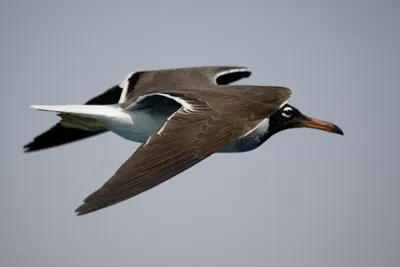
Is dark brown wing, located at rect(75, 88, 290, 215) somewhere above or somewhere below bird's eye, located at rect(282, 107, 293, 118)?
below

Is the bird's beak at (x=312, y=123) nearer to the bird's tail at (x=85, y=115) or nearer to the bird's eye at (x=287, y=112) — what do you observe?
the bird's eye at (x=287, y=112)

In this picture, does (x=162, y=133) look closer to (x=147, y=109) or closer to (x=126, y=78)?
(x=147, y=109)

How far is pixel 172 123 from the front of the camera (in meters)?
6.77

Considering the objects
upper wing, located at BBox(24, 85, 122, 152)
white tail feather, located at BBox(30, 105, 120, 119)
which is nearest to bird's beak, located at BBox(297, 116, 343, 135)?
white tail feather, located at BBox(30, 105, 120, 119)

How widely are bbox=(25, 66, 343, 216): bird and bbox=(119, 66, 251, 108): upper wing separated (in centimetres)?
2

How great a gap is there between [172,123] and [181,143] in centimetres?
41

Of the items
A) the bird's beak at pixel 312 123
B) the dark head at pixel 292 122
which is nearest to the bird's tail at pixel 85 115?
the dark head at pixel 292 122

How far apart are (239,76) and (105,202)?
806 centimetres

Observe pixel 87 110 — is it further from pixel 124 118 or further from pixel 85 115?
pixel 124 118

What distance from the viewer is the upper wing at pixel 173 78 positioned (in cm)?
1043

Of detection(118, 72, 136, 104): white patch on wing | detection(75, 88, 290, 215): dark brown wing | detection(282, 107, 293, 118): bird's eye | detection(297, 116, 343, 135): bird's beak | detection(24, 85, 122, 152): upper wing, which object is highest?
detection(118, 72, 136, 104): white patch on wing

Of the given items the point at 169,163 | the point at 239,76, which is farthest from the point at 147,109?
the point at 239,76

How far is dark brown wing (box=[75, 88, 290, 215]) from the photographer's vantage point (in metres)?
5.58

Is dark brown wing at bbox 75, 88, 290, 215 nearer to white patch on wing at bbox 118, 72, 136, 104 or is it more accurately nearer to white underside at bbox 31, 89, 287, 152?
white underside at bbox 31, 89, 287, 152
